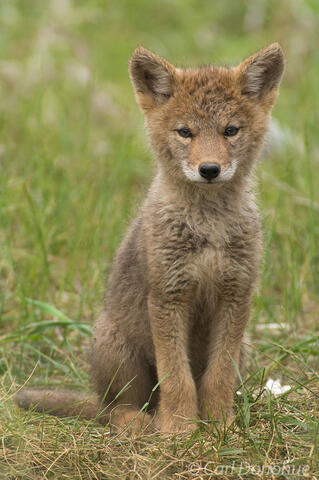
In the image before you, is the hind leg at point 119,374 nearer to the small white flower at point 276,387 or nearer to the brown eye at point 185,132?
the small white flower at point 276,387

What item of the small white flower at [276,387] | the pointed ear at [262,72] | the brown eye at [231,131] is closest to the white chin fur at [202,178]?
the brown eye at [231,131]

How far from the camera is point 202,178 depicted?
13.8 feet

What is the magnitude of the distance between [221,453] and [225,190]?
5.23 ft

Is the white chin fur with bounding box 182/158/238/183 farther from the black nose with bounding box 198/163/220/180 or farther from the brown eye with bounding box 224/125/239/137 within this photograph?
the brown eye with bounding box 224/125/239/137

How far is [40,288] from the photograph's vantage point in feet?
20.6

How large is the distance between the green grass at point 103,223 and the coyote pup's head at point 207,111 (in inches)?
16.8

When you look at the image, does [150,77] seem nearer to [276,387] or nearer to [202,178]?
[202,178]

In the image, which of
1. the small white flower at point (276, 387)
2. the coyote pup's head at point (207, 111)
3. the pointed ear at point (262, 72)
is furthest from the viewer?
the small white flower at point (276, 387)

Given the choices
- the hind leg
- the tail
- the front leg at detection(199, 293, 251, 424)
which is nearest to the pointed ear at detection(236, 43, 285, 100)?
the front leg at detection(199, 293, 251, 424)

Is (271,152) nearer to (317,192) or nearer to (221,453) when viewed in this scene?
(317,192)

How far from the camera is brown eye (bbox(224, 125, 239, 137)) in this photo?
4398 millimetres

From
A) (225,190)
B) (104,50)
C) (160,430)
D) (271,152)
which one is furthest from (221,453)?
(104,50)

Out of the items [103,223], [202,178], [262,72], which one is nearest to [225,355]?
[202,178]

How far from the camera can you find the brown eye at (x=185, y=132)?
439cm
